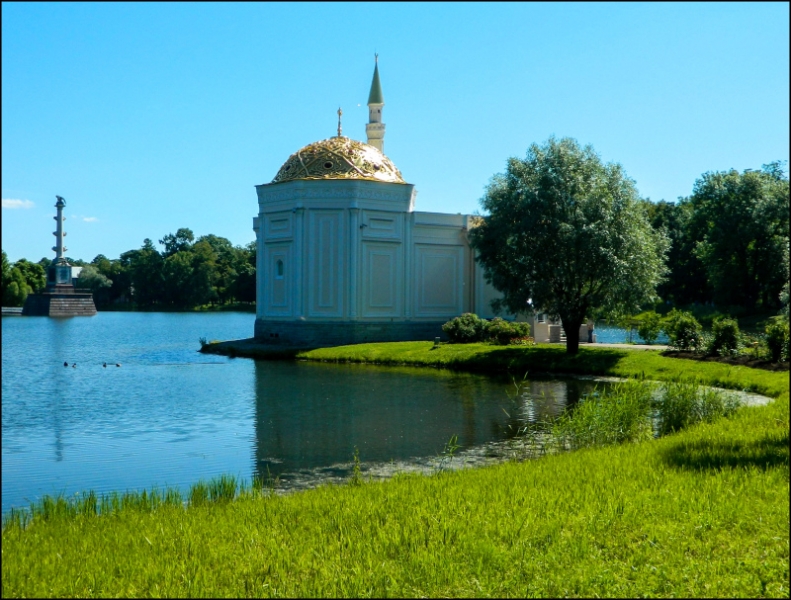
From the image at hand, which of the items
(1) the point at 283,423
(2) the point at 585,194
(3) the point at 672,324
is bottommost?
(1) the point at 283,423

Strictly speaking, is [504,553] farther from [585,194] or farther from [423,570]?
[585,194]

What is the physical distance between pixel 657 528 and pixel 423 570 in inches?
93.8

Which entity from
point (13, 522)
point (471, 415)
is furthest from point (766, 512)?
point (471, 415)

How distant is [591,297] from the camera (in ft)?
99.2

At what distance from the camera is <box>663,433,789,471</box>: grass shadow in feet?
30.6

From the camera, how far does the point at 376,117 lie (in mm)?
51812

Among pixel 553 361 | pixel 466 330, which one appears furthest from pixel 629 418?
pixel 466 330

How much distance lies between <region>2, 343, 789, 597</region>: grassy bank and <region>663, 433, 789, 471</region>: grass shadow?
4 cm

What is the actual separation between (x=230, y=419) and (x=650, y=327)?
2317 cm

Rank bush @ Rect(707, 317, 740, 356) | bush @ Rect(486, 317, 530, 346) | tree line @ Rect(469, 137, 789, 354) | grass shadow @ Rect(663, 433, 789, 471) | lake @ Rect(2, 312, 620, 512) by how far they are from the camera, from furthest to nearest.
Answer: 1. bush @ Rect(486, 317, 530, 346)
2. tree line @ Rect(469, 137, 789, 354)
3. bush @ Rect(707, 317, 740, 356)
4. lake @ Rect(2, 312, 620, 512)
5. grass shadow @ Rect(663, 433, 789, 471)

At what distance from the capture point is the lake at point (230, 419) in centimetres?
1255

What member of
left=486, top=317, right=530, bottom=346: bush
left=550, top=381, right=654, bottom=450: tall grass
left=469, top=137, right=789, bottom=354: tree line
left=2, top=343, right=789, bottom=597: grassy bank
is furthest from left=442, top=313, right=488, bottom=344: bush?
left=2, top=343, right=789, bottom=597: grassy bank

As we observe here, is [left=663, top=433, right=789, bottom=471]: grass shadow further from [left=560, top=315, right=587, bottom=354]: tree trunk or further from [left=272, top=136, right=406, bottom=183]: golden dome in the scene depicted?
[left=272, top=136, right=406, bottom=183]: golden dome

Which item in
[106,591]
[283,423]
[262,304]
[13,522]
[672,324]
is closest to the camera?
[106,591]
